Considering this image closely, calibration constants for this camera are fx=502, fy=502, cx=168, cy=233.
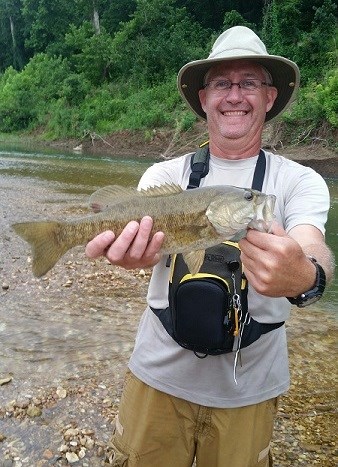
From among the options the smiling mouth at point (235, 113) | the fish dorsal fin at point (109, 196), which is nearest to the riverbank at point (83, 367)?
the fish dorsal fin at point (109, 196)

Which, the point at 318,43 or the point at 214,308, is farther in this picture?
the point at 318,43

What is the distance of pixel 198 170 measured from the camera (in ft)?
9.29

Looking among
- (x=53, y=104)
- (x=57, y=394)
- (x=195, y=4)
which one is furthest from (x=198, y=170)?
(x=195, y=4)

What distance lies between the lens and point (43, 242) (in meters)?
2.73

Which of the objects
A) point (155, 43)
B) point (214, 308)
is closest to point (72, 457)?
point (214, 308)

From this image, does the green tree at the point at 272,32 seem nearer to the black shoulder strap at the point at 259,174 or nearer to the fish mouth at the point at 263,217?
the black shoulder strap at the point at 259,174

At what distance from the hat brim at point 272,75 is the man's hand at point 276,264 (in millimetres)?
1214

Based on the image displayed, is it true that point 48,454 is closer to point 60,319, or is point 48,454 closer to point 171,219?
point 171,219

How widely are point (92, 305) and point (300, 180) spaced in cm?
454

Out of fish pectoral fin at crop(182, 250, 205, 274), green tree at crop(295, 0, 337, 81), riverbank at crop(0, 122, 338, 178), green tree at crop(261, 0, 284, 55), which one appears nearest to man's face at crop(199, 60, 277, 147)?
fish pectoral fin at crop(182, 250, 205, 274)

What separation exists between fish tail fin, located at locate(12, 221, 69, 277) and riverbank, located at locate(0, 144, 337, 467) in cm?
175

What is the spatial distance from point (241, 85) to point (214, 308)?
1.32m

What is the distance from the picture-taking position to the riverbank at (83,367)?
12.7ft

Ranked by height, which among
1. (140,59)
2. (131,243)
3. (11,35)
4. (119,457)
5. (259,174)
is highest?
(259,174)
